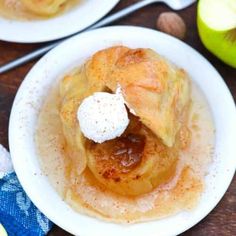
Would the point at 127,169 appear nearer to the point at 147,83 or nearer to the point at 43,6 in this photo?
the point at 147,83

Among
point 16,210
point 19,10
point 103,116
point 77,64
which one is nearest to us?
point 103,116

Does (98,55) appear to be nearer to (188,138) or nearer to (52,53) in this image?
(52,53)

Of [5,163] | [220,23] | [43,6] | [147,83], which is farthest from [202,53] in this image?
[5,163]

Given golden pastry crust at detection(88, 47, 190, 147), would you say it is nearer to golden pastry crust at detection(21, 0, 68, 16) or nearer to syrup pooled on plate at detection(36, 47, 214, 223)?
syrup pooled on plate at detection(36, 47, 214, 223)

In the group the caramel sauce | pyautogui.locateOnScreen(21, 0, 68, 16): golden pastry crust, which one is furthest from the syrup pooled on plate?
pyautogui.locateOnScreen(21, 0, 68, 16): golden pastry crust

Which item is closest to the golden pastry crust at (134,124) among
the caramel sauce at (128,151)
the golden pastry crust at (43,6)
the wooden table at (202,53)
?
the caramel sauce at (128,151)
